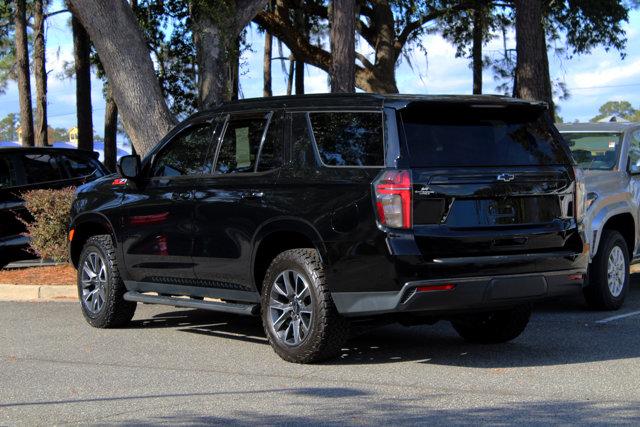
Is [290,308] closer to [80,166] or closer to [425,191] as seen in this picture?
[425,191]

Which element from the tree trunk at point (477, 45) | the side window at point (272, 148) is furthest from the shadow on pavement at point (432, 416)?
→ the tree trunk at point (477, 45)

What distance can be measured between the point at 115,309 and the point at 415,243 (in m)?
3.83

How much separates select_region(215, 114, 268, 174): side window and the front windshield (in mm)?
4341

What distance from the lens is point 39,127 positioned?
3247cm

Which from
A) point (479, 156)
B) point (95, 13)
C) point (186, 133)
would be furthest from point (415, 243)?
point (95, 13)

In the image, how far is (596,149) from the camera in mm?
10883

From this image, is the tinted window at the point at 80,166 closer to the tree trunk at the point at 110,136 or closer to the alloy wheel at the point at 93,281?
the alloy wheel at the point at 93,281

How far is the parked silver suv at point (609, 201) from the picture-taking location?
32.0 ft

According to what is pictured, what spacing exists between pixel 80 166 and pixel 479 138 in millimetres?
8841

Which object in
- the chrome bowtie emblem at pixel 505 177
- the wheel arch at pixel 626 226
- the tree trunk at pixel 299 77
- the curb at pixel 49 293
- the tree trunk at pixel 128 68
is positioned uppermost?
the tree trunk at pixel 299 77

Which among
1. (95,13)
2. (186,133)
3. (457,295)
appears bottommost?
(457,295)

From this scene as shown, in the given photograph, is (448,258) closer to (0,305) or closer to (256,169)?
(256,169)

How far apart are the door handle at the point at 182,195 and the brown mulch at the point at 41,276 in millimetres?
4390

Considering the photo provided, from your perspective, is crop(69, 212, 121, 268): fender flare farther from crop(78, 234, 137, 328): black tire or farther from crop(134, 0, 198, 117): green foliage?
crop(134, 0, 198, 117): green foliage
